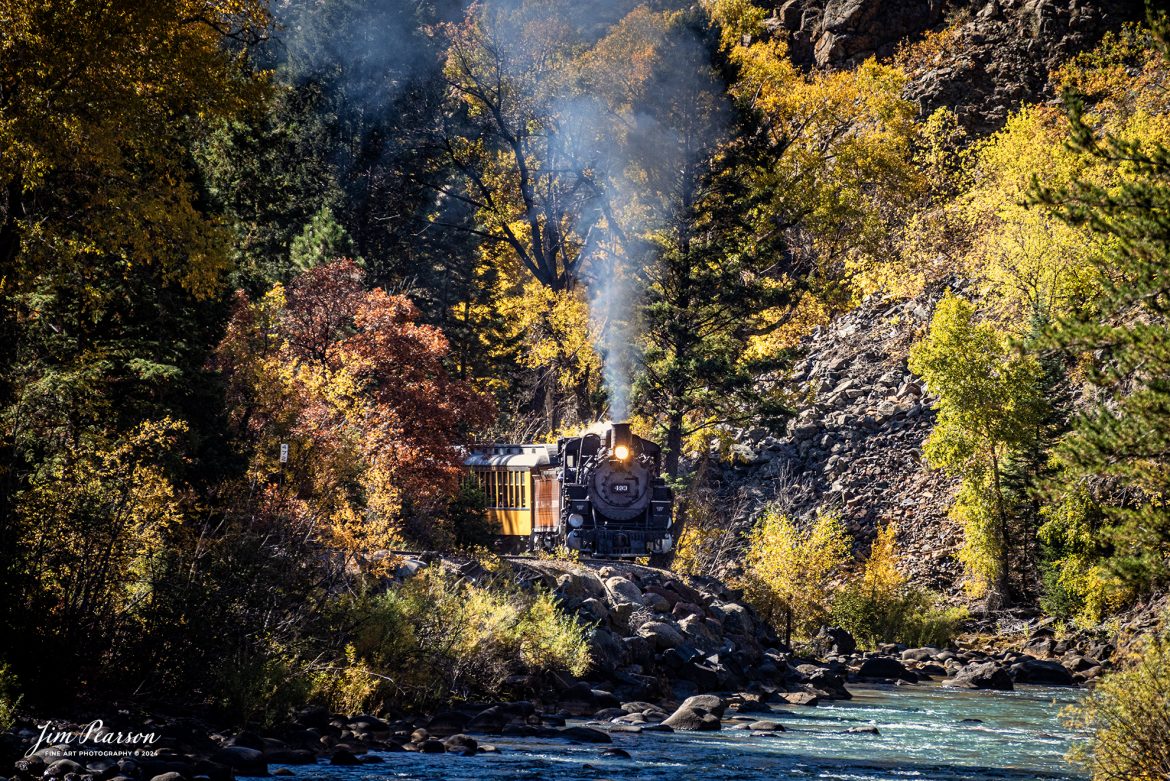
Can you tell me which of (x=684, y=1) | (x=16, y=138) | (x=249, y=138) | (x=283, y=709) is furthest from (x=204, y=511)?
(x=684, y=1)

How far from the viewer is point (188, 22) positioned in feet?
55.3

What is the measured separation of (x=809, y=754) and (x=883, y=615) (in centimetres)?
1722

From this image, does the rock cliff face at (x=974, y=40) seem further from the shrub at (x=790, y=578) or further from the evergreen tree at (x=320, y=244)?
the evergreen tree at (x=320, y=244)

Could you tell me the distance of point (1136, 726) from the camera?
37.9 ft

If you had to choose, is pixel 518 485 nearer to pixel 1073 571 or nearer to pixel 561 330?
pixel 561 330

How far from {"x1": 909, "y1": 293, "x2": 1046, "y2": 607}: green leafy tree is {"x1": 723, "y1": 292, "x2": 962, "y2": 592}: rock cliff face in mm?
3148

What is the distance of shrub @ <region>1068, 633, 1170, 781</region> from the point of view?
37.3 ft

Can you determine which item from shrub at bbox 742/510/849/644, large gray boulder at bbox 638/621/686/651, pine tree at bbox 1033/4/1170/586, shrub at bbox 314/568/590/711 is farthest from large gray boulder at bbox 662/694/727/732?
shrub at bbox 742/510/849/644

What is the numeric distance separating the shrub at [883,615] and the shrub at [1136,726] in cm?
2057

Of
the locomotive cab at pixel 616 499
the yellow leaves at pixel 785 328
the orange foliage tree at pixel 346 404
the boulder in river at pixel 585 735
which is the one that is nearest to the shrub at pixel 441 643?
the orange foliage tree at pixel 346 404

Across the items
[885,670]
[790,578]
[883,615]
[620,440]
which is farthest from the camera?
[883,615]

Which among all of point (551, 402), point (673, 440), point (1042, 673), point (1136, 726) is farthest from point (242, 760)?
point (551, 402)

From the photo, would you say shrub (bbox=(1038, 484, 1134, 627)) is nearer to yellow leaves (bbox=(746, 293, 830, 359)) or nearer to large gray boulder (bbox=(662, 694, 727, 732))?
yellow leaves (bbox=(746, 293, 830, 359))

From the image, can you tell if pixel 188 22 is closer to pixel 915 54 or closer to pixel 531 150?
pixel 531 150
